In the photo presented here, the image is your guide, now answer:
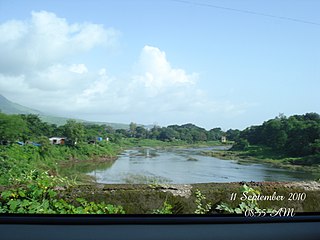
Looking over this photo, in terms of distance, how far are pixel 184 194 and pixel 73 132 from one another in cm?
81

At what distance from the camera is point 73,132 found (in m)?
2.16

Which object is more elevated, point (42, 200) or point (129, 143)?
point (129, 143)

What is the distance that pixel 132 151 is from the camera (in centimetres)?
221

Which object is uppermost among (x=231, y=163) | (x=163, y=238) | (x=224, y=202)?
(x=231, y=163)

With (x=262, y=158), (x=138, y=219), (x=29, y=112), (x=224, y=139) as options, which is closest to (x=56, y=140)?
(x=29, y=112)

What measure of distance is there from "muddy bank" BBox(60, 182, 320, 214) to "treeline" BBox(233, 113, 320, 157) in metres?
0.25

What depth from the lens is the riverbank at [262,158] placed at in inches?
84.5

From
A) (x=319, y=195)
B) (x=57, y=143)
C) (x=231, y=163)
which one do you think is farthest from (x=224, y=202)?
(x=57, y=143)

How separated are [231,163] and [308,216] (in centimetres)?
55

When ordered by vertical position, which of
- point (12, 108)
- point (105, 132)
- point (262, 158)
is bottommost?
point (262, 158)

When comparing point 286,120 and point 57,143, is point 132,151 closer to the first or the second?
point 57,143

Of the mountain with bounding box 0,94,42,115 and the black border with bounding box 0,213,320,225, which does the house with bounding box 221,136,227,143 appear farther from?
the mountain with bounding box 0,94,42,115

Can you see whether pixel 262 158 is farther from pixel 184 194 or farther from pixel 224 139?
pixel 184 194

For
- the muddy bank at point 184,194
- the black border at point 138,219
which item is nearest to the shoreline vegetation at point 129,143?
the muddy bank at point 184,194
